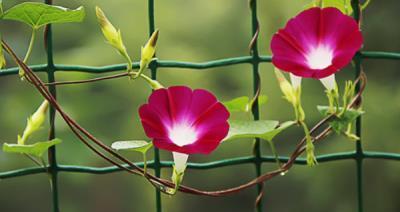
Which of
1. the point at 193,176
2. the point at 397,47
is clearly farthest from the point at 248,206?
the point at 397,47

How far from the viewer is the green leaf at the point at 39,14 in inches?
42.3

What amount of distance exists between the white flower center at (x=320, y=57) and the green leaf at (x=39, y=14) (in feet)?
0.78

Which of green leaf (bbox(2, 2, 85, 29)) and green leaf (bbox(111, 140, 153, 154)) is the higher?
green leaf (bbox(2, 2, 85, 29))

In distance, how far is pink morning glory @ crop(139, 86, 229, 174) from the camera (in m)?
1.06

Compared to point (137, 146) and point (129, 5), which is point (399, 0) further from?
point (137, 146)

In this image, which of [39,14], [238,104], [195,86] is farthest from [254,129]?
[195,86]

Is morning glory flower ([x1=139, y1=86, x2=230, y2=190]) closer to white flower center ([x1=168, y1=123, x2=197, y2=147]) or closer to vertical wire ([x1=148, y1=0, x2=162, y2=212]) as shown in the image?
white flower center ([x1=168, y1=123, x2=197, y2=147])

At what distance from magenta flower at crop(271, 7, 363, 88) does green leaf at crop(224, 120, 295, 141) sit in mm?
70

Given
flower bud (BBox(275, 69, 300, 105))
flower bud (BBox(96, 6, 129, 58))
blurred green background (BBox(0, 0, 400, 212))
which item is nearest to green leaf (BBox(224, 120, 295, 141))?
flower bud (BBox(275, 69, 300, 105))

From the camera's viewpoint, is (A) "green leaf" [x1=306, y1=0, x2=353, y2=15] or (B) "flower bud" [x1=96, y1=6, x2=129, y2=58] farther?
(A) "green leaf" [x1=306, y1=0, x2=353, y2=15]

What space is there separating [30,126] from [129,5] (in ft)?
4.46

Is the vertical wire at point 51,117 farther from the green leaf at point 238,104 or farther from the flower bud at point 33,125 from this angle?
the green leaf at point 238,104

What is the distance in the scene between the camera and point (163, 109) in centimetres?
107

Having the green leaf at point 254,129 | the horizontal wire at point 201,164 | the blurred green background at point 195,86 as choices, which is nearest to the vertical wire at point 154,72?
the horizontal wire at point 201,164
